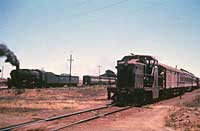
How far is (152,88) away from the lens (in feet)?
82.2

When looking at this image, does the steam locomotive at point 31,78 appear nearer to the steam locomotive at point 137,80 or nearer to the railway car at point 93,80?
the railway car at point 93,80

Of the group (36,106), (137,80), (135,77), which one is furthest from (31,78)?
(135,77)

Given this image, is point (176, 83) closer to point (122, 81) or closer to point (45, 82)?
point (122, 81)

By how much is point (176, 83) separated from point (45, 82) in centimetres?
2764

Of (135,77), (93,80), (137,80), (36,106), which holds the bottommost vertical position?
(36,106)

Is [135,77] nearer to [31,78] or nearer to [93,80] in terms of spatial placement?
[31,78]

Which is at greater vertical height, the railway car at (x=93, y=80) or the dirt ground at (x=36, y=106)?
the railway car at (x=93, y=80)

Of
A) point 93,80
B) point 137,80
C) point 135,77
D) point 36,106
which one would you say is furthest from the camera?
point 93,80

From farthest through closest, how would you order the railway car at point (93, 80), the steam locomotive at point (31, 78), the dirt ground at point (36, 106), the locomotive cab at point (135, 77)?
the railway car at point (93, 80)
the steam locomotive at point (31, 78)
the locomotive cab at point (135, 77)
the dirt ground at point (36, 106)

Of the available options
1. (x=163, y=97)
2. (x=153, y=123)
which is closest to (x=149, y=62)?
(x=163, y=97)

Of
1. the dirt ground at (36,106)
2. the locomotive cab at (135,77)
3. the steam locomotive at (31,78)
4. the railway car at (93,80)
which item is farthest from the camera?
the railway car at (93,80)

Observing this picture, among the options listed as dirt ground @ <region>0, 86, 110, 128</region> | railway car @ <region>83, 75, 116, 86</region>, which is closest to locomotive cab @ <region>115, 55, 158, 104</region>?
dirt ground @ <region>0, 86, 110, 128</region>

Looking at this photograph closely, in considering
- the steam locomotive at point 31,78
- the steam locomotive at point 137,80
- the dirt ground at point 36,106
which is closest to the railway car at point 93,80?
the steam locomotive at point 31,78

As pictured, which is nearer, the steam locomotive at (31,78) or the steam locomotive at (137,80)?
the steam locomotive at (137,80)
